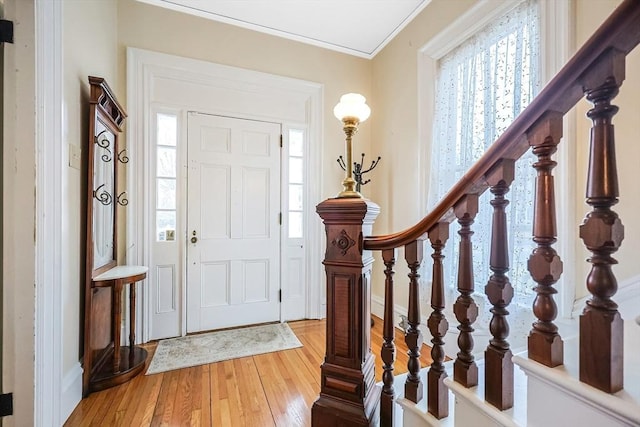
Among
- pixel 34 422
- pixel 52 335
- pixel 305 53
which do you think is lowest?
pixel 34 422

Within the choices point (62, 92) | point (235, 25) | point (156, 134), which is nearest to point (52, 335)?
point (62, 92)

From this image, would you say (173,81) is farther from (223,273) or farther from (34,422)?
(34,422)

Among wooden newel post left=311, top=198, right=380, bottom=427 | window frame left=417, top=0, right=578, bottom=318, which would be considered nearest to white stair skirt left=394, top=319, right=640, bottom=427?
wooden newel post left=311, top=198, right=380, bottom=427

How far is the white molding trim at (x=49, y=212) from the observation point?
4.58ft

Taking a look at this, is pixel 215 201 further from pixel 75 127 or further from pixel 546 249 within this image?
pixel 546 249

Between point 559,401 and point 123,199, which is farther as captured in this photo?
point 123,199

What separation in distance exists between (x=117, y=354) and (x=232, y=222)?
4.41 ft

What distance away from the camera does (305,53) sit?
3.13 meters

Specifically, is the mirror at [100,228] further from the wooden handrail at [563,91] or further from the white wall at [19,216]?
the wooden handrail at [563,91]

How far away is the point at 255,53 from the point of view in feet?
9.66

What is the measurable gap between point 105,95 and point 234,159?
1130 millimetres

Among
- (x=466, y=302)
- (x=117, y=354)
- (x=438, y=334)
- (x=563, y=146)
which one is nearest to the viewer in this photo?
(x=466, y=302)

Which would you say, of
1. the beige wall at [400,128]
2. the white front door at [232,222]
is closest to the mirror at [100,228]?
the white front door at [232,222]

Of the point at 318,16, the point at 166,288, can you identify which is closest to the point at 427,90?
the point at 318,16
